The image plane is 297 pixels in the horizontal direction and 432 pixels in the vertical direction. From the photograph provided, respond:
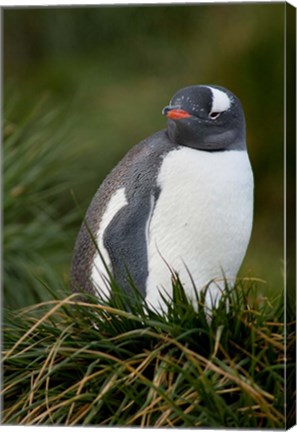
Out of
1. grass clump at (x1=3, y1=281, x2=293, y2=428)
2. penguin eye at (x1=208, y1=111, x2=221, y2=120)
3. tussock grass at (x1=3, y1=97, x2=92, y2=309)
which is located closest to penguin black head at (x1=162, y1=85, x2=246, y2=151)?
penguin eye at (x1=208, y1=111, x2=221, y2=120)

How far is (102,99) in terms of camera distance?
107 inches

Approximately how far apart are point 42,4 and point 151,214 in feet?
1.45

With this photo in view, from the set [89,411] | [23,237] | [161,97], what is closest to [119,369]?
[89,411]

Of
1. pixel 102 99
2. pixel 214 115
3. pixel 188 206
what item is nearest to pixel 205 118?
pixel 214 115

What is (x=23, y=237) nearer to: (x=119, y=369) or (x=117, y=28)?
(x=117, y=28)

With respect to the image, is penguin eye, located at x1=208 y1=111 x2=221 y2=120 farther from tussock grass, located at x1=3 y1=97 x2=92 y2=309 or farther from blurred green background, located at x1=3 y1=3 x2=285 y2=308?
tussock grass, located at x1=3 y1=97 x2=92 y2=309

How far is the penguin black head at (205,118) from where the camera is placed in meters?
2.06

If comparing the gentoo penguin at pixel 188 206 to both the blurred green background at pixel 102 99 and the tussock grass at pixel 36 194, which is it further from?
the tussock grass at pixel 36 194

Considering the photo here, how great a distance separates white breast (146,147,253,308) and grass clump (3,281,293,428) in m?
0.04

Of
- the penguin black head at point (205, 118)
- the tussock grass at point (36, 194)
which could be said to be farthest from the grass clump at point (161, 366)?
the tussock grass at point (36, 194)

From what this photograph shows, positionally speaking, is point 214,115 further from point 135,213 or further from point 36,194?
point 36,194

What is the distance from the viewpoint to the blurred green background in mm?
2123

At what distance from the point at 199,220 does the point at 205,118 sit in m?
0.17

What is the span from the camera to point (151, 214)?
2.08 m
